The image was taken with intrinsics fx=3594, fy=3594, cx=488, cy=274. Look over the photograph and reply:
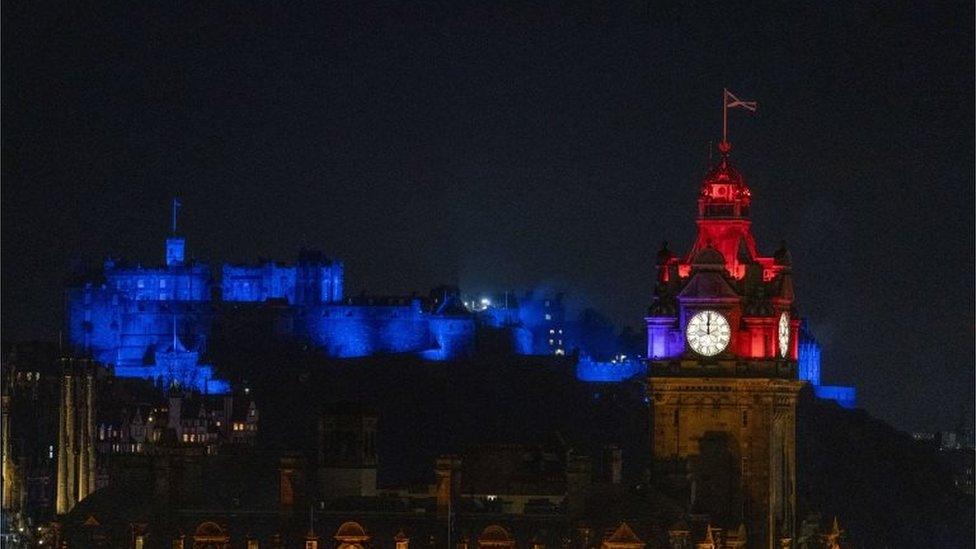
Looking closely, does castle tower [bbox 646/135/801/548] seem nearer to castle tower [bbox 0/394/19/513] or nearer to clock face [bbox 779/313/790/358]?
clock face [bbox 779/313/790/358]

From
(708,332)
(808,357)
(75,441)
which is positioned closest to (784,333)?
(708,332)

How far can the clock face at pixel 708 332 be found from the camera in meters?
71.9

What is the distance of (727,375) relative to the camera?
71625 millimetres

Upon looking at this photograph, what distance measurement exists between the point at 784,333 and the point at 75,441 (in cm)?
5106

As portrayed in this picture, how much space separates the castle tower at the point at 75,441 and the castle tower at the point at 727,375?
128 feet

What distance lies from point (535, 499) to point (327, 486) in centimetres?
441

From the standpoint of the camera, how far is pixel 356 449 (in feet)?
228

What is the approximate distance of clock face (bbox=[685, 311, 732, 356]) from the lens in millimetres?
71938

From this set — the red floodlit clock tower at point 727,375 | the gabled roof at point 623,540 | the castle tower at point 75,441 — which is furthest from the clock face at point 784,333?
the castle tower at point 75,441

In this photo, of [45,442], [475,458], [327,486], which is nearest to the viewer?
[327,486]

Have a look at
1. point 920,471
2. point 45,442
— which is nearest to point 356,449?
point 45,442

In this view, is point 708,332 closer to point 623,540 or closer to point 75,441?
point 623,540

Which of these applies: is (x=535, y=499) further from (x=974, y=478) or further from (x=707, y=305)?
(x=974, y=478)

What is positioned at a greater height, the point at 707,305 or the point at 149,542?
the point at 707,305
